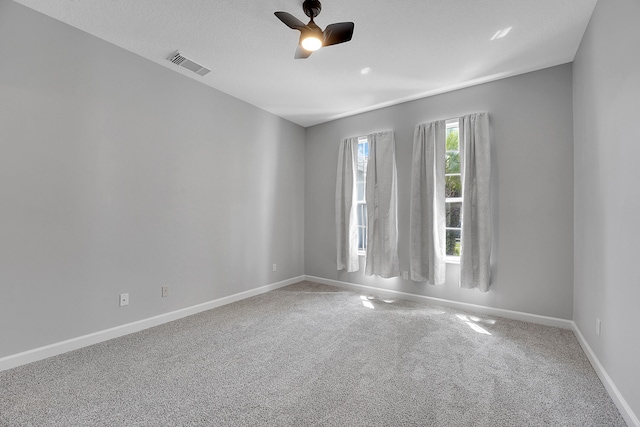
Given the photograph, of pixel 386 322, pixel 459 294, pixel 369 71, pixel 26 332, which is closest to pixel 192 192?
pixel 26 332

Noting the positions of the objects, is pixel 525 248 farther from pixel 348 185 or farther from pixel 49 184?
pixel 49 184

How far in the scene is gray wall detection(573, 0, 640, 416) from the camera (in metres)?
1.51

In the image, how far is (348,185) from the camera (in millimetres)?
4312

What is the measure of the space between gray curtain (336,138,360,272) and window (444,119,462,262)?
4.46ft

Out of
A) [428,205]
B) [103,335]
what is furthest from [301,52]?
[103,335]

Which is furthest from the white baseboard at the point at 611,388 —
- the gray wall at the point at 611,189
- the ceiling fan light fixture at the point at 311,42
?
the ceiling fan light fixture at the point at 311,42

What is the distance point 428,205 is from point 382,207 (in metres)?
0.67

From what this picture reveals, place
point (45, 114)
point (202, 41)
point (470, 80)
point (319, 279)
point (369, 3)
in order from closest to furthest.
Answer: point (369, 3) → point (45, 114) → point (202, 41) → point (470, 80) → point (319, 279)

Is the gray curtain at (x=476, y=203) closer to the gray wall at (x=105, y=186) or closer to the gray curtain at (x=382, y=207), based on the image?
the gray curtain at (x=382, y=207)

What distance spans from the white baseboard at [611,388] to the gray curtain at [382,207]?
6.49 ft

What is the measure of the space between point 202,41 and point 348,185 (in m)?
2.65

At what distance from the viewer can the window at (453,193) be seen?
11.3 ft

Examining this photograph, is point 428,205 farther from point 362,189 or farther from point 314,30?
point 314,30

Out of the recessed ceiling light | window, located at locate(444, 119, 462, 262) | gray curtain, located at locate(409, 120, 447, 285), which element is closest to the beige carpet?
gray curtain, located at locate(409, 120, 447, 285)
